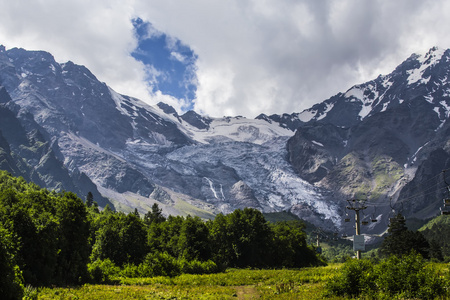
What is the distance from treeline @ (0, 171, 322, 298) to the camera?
125 ft

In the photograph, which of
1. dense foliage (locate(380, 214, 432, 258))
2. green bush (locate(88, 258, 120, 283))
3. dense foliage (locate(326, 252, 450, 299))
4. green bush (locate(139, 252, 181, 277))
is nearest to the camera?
dense foliage (locate(326, 252, 450, 299))

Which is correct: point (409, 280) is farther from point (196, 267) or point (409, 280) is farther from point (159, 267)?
point (196, 267)

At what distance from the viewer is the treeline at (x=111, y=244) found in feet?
125

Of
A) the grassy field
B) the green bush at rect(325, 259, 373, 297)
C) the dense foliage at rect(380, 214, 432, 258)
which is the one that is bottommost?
the grassy field

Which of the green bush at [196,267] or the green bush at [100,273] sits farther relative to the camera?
the green bush at [196,267]

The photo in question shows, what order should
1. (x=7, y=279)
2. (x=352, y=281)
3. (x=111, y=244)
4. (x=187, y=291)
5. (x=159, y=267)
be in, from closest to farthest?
(x=7, y=279)
(x=352, y=281)
(x=187, y=291)
(x=159, y=267)
(x=111, y=244)

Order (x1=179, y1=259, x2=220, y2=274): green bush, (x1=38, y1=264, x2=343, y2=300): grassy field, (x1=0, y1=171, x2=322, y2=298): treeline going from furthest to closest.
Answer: (x1=179, y1=259, x2=220, y2=274): green bush, (x1=0, y1=171, x2=322, y2=298): treeline, (x1=38, y1=264, x2=343, y2=300): grassy field

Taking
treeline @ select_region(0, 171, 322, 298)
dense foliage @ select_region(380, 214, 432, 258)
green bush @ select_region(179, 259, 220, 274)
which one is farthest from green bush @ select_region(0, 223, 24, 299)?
dense foliage @ select_region(380, 214, 432, 258)

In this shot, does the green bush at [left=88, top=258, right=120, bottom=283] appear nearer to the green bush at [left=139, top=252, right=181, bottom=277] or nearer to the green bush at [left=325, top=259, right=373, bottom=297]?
the green bush at [left=139, top=252, right=181, bottom=277]

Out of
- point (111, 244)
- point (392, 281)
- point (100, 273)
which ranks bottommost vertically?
point (100, 273)

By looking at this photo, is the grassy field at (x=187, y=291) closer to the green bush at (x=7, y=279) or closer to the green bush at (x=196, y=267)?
the green bush at (x=7, y=279)

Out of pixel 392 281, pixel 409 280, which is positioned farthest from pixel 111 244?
pixel 409 280

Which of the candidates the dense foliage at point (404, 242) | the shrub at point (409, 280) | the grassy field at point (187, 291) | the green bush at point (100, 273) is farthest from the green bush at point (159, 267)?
the dense foliage at point (404, 242)

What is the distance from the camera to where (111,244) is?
64.4 m
